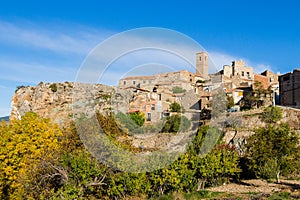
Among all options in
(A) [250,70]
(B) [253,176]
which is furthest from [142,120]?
(A) [250,70]

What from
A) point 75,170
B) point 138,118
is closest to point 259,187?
point 75,170

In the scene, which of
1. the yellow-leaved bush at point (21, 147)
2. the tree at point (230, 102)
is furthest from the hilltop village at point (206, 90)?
the yellow-leaved bush at point (21, 147)

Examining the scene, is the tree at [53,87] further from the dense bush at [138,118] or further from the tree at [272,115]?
the tree at [272,115]

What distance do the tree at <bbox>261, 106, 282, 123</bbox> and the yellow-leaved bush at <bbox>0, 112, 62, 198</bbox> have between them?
22.1 meters

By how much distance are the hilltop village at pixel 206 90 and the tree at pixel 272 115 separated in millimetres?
8630

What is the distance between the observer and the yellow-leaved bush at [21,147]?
1650cm

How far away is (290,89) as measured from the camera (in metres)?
42.1

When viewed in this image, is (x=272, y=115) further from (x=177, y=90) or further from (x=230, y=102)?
(x=177, y=90)

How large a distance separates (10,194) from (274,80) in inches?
2194

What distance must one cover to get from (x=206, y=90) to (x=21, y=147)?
4063cm

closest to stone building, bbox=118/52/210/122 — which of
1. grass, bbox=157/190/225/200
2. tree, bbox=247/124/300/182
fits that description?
tree, bbox=247/124/300/182

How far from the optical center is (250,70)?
62656 mm

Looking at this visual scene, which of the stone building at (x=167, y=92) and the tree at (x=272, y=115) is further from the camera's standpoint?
the stone building at (x=167, y=92)

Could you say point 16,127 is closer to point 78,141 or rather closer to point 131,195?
point 78,141
